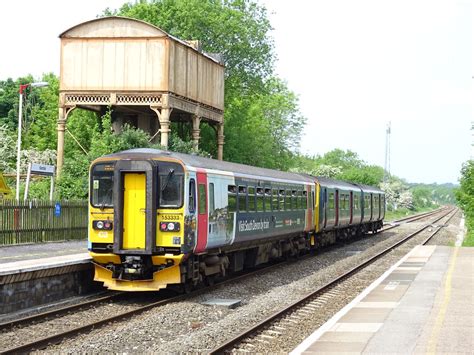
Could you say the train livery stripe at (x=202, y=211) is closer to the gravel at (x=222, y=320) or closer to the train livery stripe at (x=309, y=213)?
the gravel at (x=222, y=320)

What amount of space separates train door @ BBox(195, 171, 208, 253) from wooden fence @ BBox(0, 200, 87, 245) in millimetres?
8247

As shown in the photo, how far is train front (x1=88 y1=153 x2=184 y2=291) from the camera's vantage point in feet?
50.1

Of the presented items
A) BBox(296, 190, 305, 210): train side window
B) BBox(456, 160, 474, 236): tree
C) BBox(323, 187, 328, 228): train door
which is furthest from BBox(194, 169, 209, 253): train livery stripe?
BBox(456, 160, 474, 236): tree

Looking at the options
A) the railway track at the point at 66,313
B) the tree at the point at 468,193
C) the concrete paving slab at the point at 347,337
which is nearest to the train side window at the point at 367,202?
the tree at the point at 468,193

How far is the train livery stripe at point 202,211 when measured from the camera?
15977mm

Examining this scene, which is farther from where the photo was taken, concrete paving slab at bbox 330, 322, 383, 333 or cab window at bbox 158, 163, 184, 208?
cab window at bbox 158, 163, 184, 208

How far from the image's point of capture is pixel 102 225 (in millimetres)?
15695

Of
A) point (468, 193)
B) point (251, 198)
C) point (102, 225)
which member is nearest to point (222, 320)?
point (102, 225)

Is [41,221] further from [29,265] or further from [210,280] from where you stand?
[29,265]

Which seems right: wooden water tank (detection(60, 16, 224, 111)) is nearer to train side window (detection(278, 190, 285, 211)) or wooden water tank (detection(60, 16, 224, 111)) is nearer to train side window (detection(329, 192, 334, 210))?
train side window (detection(329, 192, 334, 210))

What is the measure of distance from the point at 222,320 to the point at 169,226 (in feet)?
8.54

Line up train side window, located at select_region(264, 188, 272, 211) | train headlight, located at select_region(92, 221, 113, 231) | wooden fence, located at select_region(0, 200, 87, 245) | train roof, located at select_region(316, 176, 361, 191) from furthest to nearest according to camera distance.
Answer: train roof, located at select_region(316, 176, 361, 191)
wooden fence, located at select_region(0, 200, 87, 245)
train side window, located at select_region(264, 188, 272, 211)
train headlight, located at select_region(92, 221, 113, 231)

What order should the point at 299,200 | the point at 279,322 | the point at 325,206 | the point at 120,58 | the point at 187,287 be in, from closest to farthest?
the point at 279,322, the point at 187,287, the point at 299,200, the point at 325,206, the point at 120,58

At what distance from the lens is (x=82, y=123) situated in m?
48.2
